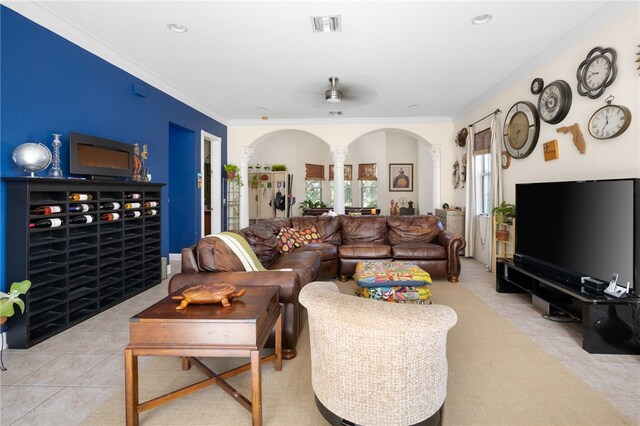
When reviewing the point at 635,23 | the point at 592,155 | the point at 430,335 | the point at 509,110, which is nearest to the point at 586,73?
the point at 635,23

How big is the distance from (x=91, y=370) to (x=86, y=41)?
3165 mm

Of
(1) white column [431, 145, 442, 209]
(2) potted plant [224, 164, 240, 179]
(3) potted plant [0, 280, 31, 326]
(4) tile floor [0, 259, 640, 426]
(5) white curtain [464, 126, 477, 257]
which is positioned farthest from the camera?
(1) white column [431, 145, 442, 209]

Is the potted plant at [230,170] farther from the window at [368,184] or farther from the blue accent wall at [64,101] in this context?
the window at [368,184]

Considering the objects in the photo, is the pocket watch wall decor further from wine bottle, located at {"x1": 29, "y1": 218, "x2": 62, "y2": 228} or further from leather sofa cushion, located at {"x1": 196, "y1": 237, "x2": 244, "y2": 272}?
wine bottle, located at {"x1": 29, "y1": 218, "x2": 62, "y2": 228}

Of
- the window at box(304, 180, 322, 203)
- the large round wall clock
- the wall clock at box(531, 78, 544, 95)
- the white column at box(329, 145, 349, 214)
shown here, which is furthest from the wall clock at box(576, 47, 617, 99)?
the window at box(304, 180, 322, 203)

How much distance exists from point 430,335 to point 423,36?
3.23 m

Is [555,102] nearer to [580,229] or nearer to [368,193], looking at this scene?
[580,229]

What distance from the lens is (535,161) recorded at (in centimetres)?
427

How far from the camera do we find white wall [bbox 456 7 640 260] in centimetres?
282

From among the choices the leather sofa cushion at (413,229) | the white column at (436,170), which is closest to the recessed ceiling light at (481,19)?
the leather sofa cushion at (413,229)

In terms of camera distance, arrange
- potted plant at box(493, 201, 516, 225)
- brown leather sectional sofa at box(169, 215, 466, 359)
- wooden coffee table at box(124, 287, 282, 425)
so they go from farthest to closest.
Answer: potted plant at box(493, 201, 516, 225) < brown leather sectional sofa at box(169, 215, 466, 359) < wooden coffee table at box(124, 287, 282, 425)

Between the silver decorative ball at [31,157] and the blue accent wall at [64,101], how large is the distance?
0.36 ft

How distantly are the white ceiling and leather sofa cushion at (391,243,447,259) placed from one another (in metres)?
2.38

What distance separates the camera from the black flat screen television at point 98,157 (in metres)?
3.27
